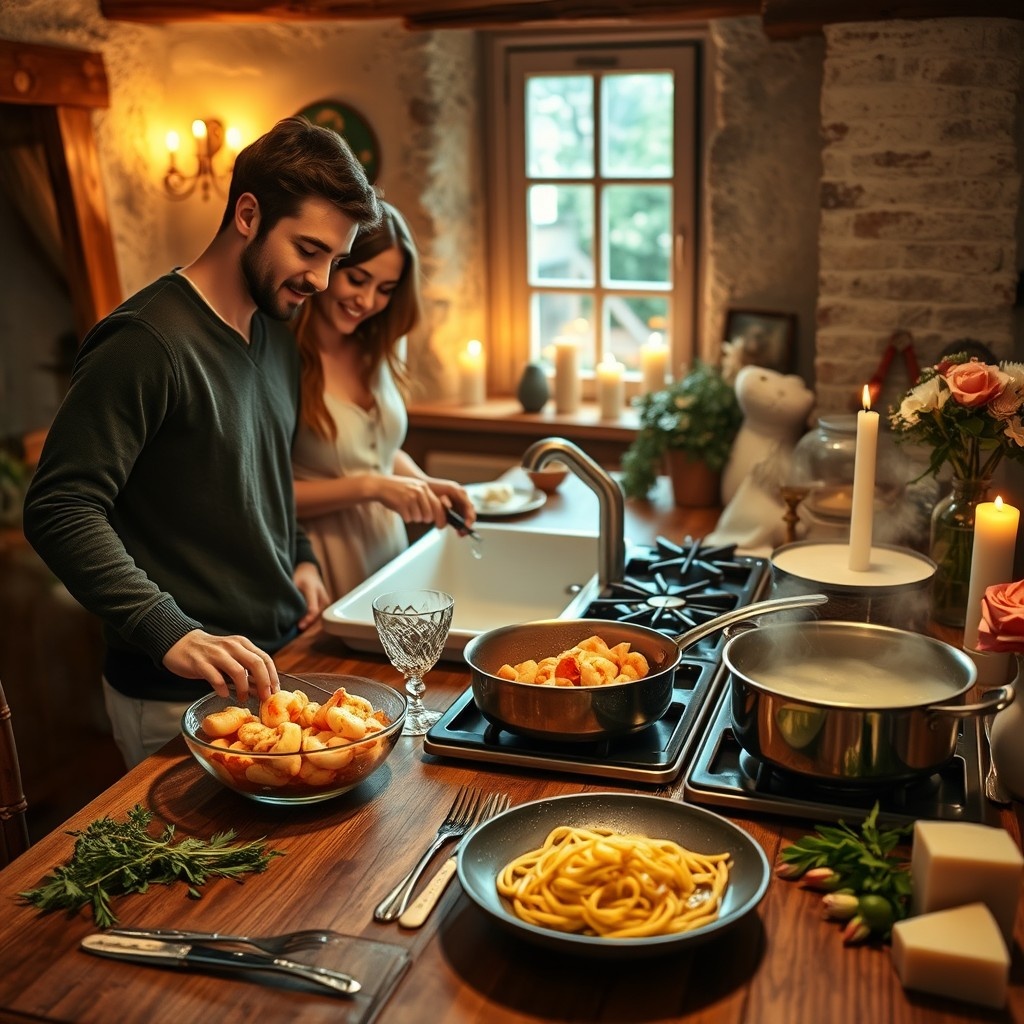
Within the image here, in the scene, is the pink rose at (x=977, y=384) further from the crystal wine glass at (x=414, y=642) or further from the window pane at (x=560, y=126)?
the window pane at (x=560, y=126)

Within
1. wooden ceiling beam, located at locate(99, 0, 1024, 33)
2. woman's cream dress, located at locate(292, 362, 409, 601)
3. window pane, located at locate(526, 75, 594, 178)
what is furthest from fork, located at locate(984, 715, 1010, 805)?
window pane, located at locate(526, 75, 594, 178)

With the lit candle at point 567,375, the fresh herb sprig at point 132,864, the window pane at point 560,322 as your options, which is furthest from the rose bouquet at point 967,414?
the window pane at point 560,322

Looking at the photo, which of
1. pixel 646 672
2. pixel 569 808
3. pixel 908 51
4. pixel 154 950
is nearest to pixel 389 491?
pixel 646 672

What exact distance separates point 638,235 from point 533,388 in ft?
2.15

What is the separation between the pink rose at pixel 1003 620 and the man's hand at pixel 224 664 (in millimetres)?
886

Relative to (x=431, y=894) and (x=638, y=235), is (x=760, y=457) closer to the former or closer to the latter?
(x=638, y=235)

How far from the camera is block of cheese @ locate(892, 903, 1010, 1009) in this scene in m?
1.05

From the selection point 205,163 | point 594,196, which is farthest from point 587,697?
point 205,163

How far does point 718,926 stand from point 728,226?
9.51ft

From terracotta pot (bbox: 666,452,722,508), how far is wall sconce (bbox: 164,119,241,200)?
2075mm

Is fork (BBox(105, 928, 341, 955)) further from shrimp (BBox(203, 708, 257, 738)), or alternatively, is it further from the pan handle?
the pan handle

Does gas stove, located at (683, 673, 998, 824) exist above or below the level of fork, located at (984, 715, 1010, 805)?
above

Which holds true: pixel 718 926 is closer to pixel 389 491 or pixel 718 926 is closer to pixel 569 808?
pixel 569 808

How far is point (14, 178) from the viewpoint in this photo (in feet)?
11.7
